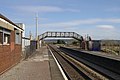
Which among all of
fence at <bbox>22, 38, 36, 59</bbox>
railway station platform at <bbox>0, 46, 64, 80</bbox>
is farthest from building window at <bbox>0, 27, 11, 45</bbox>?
fence at <bbox>22, 38, 36, 59</bbox>

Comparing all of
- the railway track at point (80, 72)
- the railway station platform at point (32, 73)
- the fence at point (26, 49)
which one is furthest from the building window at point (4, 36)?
the fence at point (26, 49)

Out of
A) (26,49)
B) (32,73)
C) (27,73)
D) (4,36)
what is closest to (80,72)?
(32,73)

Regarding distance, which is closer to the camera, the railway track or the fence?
the railway track

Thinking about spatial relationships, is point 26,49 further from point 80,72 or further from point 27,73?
point 27,73

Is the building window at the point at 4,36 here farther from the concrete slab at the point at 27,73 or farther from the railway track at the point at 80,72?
the railway track at the point at 80,72

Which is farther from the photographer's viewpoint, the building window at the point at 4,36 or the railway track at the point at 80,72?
the building window at the point at 4,36

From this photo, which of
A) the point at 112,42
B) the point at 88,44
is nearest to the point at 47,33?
the point at 88,44

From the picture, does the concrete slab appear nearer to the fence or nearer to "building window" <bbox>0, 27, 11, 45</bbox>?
"building window" <bbox>0, 27, 11, 45</bbox>

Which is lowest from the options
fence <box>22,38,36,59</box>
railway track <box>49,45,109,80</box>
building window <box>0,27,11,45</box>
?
railway track <box>49,45,109,80</box>

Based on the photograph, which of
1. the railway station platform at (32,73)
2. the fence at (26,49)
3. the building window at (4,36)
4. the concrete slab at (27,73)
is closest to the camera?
the concrete slab at (27,73)

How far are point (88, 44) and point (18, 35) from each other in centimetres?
5371

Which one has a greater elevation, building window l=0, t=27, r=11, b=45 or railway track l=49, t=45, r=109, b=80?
building window l=0, t=27, r=11, b=45

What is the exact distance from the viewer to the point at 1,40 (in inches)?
691

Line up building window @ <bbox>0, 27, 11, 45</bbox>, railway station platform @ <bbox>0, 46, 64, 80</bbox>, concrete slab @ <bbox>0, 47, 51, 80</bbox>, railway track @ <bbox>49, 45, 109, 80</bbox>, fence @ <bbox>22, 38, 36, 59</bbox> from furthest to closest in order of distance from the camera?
fence @ <bbox>22, 38, 36, 59</bbox>, building window @ <bbox>0, 27, 11, 45</bbox>, railway track @ <bbox>49, 45, 109, 80</bbox>, railway station platform @ <bbox>0, 46, 64, 80</bbox>, concrete slab @ <bbox>0, 47, 51, 80</bbox>
